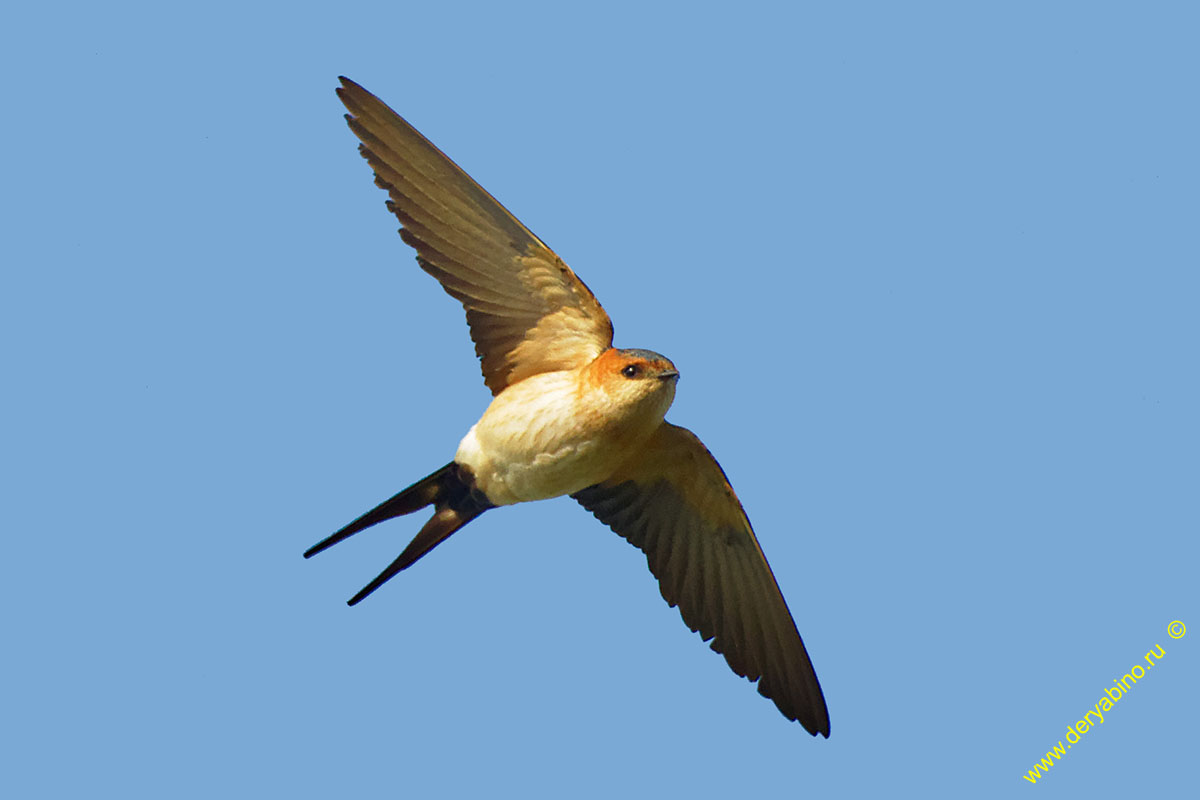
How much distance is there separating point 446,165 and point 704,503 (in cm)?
151

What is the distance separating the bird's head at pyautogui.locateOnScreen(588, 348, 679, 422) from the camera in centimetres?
508

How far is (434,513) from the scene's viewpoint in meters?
5.61

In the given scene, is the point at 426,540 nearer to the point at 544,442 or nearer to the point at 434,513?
the point at 434,513

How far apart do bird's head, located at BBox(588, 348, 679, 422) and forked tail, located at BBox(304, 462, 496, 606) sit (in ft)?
2.17

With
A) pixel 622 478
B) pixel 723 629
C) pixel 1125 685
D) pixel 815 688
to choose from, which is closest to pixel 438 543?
pixel 622 478

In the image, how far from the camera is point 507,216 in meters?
5.29

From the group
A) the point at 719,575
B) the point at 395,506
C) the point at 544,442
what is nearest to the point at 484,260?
the point at 544,442

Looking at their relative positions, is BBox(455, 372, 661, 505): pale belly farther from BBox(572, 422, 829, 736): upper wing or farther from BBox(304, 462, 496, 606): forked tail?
BBox(572, 422, 829, 736): upper wing

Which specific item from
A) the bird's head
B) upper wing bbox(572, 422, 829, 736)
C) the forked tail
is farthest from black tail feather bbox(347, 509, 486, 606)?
the bird's head

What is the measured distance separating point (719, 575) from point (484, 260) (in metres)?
1.47

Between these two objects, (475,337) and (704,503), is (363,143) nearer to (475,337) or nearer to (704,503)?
(475,337)

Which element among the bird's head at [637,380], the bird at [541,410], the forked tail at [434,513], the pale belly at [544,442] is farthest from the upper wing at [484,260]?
the forked tail at [434,513]

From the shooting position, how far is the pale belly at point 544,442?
5184 millimetres

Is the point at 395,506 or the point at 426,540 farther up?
the point at 395,506
